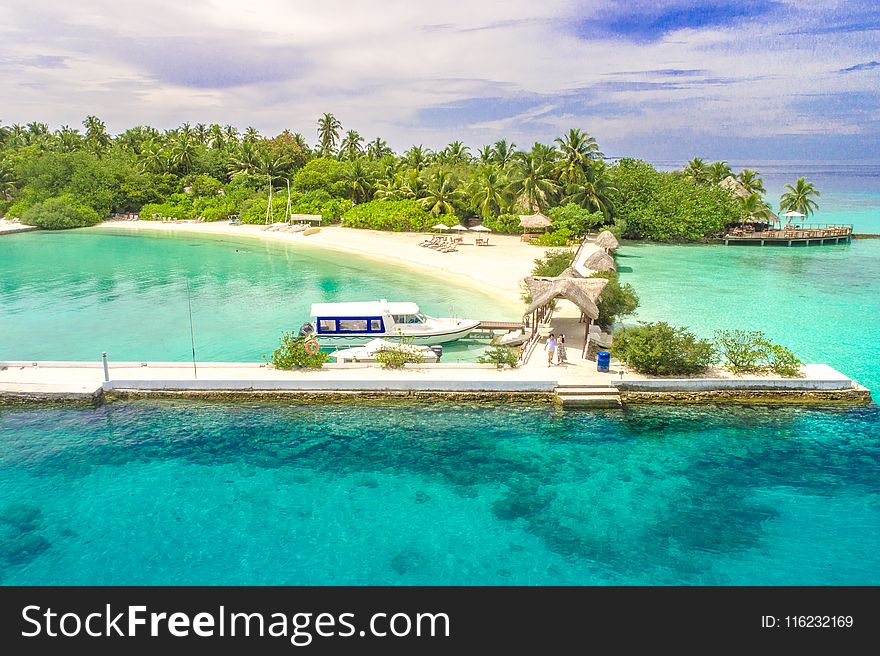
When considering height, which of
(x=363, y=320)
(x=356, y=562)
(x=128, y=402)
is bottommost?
(x=356, y=562)

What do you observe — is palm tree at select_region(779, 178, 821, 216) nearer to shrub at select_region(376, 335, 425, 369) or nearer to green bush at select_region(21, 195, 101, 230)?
shrub at select_region(376, 335, 425, 369)

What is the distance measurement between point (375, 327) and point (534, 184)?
34.2 meters

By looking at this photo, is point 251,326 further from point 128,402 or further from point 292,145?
point 292,145

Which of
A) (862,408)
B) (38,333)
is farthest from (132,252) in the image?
(862,408)

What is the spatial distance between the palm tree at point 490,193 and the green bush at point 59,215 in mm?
43510

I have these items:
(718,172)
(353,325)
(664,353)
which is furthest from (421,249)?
(718,172)

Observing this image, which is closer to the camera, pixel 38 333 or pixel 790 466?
pixel 790 466

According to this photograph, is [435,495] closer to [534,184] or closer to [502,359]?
[502,359]

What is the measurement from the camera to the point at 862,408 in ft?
64.4

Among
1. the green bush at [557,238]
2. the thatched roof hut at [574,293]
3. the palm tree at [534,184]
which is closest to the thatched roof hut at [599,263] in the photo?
the thatched roof hut at [574,293]

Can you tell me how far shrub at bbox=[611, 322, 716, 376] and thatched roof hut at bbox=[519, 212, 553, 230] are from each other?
29927 mm

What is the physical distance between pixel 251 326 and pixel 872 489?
24.6 m

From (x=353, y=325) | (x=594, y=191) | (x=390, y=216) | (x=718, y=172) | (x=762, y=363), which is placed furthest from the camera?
(x=718, y=172)

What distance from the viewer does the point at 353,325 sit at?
25.4 meters
